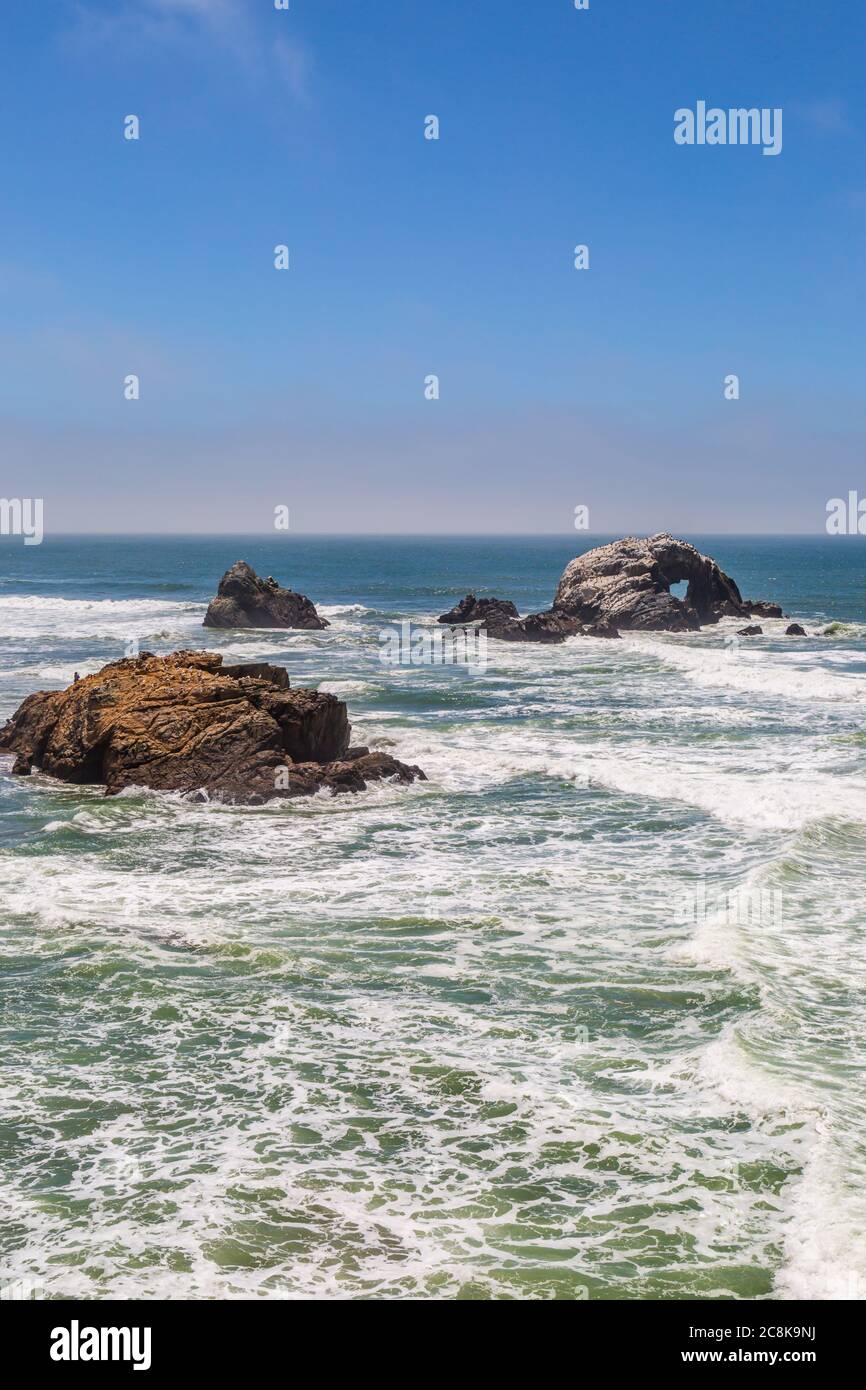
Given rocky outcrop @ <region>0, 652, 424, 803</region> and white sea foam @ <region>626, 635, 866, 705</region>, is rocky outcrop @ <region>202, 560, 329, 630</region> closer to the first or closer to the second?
white sea foam @ <region>626, 635, 866, 705</region>

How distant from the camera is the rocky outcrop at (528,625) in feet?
198

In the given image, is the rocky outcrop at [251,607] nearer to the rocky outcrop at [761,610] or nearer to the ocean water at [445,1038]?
Result: the rocky outcrop at [761,610]

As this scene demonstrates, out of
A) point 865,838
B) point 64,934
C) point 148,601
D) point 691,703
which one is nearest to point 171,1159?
point 64,934

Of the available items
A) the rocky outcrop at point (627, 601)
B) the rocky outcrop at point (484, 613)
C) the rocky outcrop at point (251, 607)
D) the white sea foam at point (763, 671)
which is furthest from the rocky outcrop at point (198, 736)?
the rocky outcrop at point (251, 607)

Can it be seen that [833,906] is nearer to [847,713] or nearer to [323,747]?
[323,747]

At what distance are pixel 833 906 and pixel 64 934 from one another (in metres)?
10.8

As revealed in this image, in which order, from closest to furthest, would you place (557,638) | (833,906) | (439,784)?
1. (833,906)
2. (439,784)
3. (557,638)

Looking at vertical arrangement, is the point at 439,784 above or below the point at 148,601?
below

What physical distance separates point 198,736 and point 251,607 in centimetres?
4239

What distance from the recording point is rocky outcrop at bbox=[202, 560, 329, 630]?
217 ft

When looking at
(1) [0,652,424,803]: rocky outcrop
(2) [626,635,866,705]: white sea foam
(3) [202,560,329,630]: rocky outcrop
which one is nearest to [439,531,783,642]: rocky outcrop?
(2) [626,635,866,705]: white sea foam

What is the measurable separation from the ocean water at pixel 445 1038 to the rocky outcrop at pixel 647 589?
127 feet

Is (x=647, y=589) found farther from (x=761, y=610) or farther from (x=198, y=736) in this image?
(x=198, y=736)
